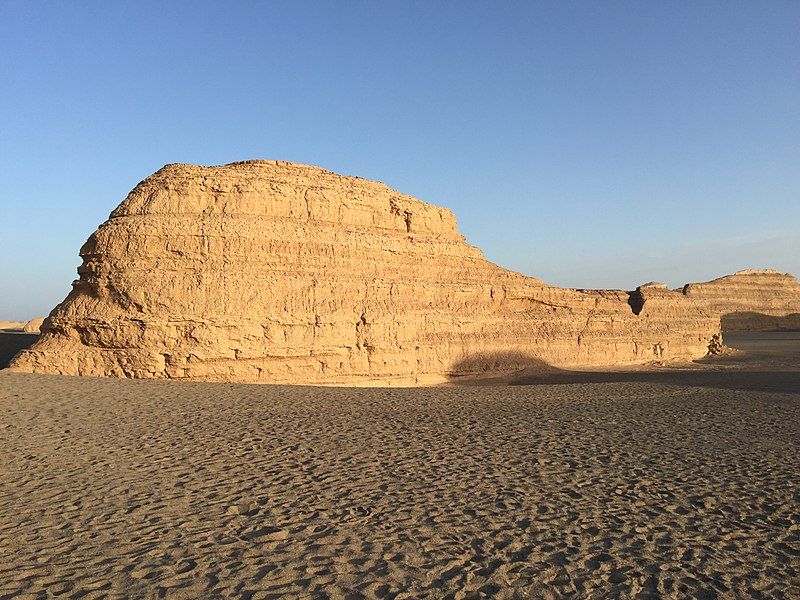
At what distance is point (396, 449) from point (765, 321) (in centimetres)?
6943

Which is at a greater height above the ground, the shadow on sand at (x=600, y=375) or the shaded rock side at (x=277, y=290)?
the shaded rock side at (x=277, y=290)

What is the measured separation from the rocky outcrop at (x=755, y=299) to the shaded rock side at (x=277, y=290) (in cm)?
5018

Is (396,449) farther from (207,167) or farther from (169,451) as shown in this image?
(207,167)

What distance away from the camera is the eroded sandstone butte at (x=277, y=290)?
14898 mm

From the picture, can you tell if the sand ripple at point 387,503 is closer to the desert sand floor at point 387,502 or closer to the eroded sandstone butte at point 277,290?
the desert sand floor at point 387,502

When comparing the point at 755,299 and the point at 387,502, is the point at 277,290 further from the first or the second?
the point at 755,299

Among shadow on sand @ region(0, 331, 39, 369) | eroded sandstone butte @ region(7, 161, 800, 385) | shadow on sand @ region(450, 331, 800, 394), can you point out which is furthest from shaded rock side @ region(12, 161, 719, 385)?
shadow on sand @ region(0, 331, 39, 369)

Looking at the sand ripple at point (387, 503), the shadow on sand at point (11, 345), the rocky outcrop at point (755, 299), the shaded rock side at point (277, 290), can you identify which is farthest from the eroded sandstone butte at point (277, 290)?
the rocky outcrop at point (755, 299)

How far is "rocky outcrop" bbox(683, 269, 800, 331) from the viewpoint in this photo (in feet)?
205

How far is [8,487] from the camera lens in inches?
240

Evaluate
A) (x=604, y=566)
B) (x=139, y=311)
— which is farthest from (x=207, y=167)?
(x=604, y=566)

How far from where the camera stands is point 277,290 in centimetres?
1611

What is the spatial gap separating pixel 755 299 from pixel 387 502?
71.9 m

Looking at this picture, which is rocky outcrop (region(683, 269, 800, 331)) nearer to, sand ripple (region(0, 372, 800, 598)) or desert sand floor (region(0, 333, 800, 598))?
desert sand floor (region(0, 333, 800, 598))
